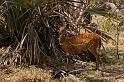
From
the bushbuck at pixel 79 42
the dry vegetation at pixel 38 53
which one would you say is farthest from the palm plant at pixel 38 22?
the bushbuck at pixel 79 42

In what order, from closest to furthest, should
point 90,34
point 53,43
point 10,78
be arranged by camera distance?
point 10,78
point 90,34
point 53,43

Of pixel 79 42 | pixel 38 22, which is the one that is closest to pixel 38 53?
pixel 38 22

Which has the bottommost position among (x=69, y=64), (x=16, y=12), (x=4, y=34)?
(x=69, y=64)

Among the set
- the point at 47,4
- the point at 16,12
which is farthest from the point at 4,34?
the point at 47,4

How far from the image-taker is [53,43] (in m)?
8.99

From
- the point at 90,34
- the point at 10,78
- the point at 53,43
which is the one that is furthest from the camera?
the point at 53,43

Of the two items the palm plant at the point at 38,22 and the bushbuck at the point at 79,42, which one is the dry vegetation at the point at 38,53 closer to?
the palm plant at the point at 38,22

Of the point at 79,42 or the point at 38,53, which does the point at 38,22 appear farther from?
the point at 79,42

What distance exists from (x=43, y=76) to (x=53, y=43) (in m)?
1.41

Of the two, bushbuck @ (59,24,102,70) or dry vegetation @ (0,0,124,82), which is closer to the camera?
dry vegetation @ (0,0,124,82)

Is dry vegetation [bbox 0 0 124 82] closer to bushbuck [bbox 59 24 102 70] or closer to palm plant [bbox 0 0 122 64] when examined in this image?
palm plant [bbox 0 0 122 64]

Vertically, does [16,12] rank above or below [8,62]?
above

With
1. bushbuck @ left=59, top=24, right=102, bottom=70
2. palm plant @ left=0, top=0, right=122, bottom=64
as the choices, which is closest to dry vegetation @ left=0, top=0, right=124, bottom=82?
palm plant @ left=0, top=0, right=122, bottom=64

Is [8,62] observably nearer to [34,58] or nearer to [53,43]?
[34,58]
